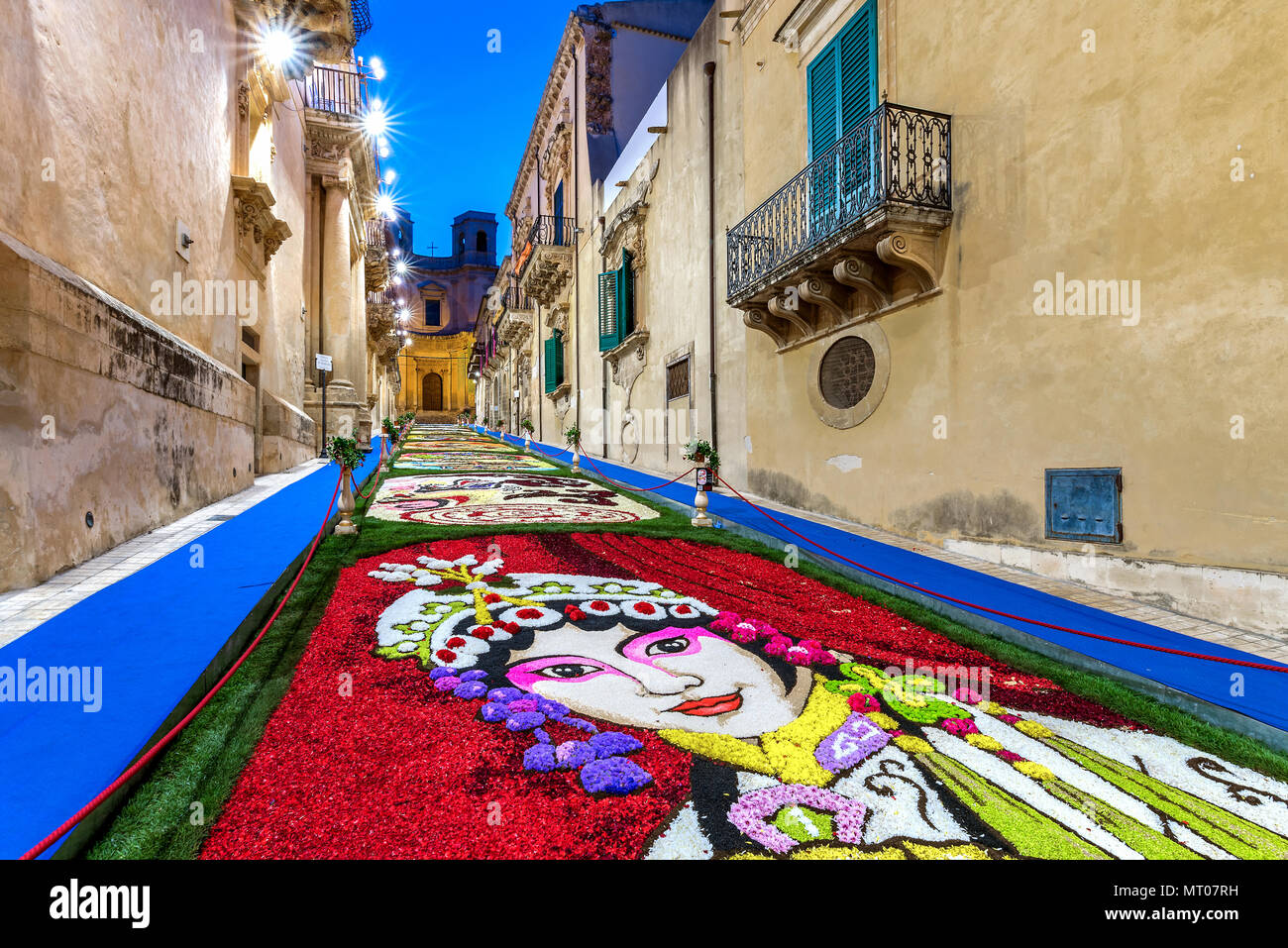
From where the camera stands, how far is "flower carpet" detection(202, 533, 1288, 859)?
6.12ft

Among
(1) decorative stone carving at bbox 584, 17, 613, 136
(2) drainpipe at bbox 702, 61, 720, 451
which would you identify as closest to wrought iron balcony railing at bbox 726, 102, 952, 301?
(2) drainpipe at bbox 702, 61, 720, 451

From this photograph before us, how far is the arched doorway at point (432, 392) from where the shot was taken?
57500 mm

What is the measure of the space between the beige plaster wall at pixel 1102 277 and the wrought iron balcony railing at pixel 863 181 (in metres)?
0.27

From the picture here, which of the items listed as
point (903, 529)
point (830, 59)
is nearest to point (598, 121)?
point (830, 59)

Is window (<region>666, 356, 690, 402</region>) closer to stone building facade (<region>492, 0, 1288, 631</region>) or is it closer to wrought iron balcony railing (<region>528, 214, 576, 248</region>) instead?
stone building facade (<region>492, 0, 1288, 631</region>)

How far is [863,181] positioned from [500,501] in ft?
21.5

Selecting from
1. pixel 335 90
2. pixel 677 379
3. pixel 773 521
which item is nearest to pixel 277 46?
pixel 335 90

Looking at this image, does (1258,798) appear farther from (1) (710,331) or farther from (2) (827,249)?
(1) (710,331)

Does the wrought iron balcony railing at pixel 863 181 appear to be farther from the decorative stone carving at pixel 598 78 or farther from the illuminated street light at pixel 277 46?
the decorative stone carving at pixel 598 78

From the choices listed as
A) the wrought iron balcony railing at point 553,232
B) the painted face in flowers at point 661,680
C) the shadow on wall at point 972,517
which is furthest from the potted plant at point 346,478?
the wrought iron balcony railing at point 553,232

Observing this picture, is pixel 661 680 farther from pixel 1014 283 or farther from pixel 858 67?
pixel 858 67

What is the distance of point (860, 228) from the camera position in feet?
21.3

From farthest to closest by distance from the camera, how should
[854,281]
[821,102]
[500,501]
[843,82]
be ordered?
[500,501] → [821,102] → [843,82] → [854,281]
